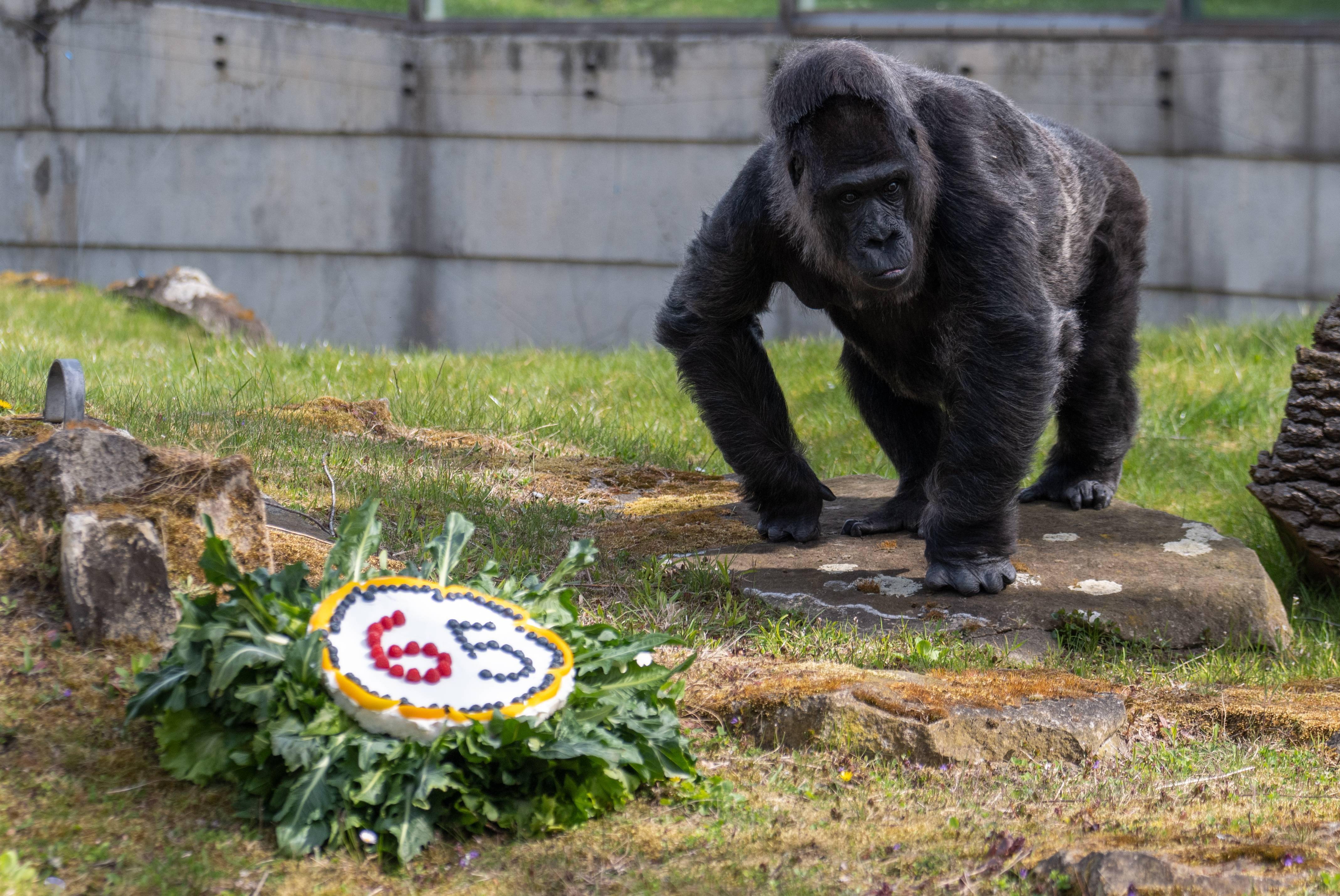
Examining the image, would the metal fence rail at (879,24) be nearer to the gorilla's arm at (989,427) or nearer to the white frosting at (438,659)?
the gorilla's arm at (989,427)

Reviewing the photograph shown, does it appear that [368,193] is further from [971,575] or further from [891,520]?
[971,575]

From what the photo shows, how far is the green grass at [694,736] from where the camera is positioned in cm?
240

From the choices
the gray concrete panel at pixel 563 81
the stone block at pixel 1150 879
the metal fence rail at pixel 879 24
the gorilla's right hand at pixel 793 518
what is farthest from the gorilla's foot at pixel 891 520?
the metal fence rail at pixel 879 24

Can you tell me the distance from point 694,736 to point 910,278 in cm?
166

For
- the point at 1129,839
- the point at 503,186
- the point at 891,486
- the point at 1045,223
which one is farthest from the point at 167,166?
the point at 1129,839

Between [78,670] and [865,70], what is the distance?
2548 mm

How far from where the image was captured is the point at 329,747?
7.93 feet

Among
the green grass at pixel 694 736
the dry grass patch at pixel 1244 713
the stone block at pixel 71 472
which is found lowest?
the dry grass patch at pixel 1244 713

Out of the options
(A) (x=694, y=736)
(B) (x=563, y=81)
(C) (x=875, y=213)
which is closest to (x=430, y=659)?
(A) (x=694, y=736)

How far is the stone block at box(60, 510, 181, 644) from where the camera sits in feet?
9.30

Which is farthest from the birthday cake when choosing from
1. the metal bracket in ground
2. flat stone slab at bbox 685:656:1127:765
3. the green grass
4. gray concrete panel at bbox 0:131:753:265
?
gray concrete panel at bbox 0:131:753:265

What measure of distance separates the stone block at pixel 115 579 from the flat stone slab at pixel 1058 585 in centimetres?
183

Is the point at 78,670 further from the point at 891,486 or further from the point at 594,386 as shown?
the point at 594,386

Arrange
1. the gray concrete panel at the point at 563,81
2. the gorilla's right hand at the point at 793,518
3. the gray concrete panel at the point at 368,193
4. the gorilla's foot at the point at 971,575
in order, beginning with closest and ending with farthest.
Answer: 1. the gorilla's foot at the point at 971,575
2. the gorilla's right hand at the point at 793,518
3. the gray concrete panel at the point at 563,81
4. the gray concrete panel at the point at 368,193
